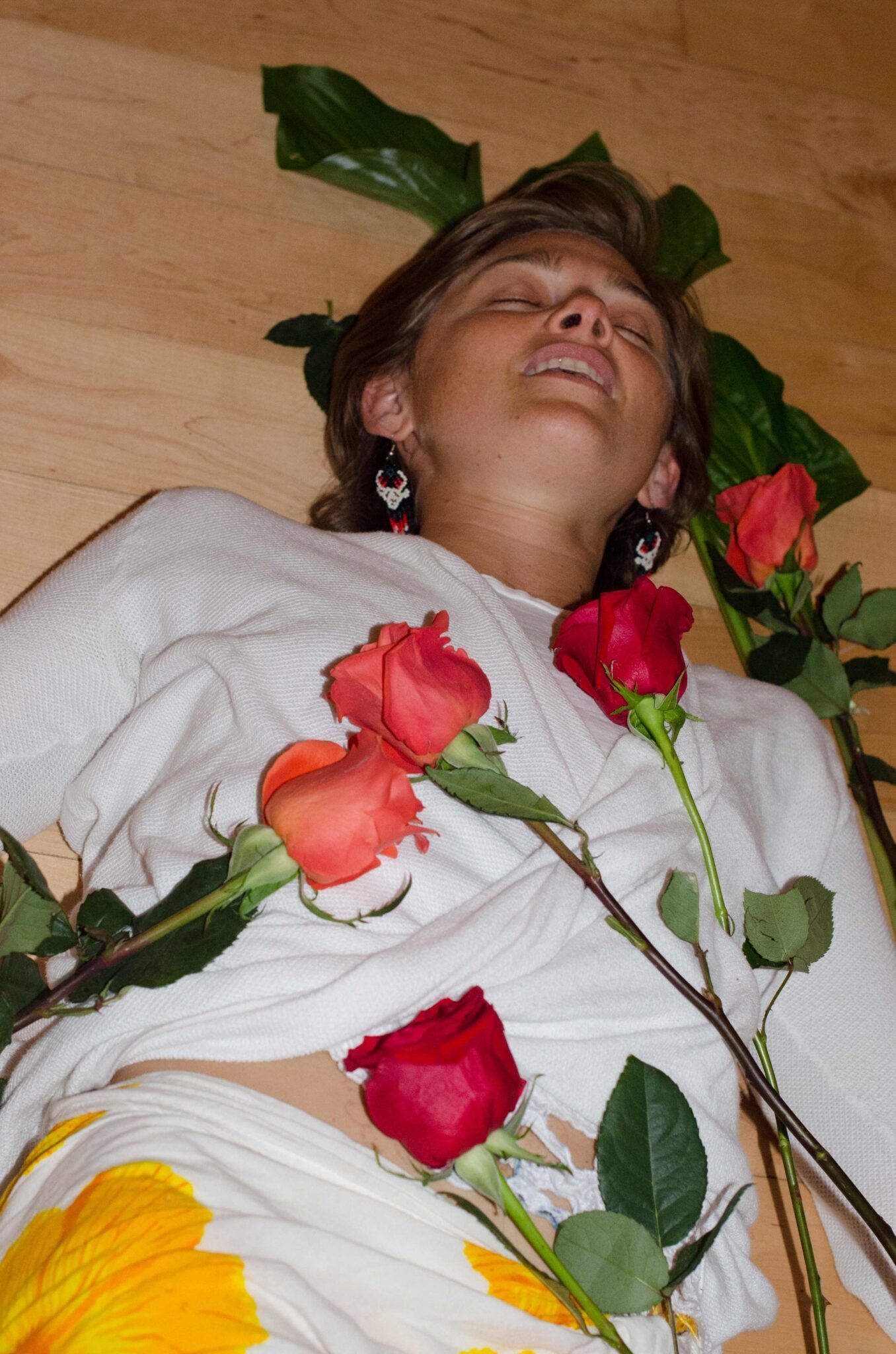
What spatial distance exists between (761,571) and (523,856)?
1.77 ft

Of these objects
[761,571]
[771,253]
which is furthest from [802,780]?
[771,253]

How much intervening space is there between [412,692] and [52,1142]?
0.35 m

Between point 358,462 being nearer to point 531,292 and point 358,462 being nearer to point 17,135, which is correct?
point 531,292

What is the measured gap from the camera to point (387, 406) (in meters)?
1.35

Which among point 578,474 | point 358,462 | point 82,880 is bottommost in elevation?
point 82,880

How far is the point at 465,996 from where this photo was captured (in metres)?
0.65

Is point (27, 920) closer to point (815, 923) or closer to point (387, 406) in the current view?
point (815, 923)

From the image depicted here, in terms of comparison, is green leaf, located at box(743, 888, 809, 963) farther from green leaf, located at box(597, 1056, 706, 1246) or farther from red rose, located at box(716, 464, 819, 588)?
red rose, located at box(716, 464, 819, 588)

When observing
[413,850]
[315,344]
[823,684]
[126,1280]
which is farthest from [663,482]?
[126,1280]

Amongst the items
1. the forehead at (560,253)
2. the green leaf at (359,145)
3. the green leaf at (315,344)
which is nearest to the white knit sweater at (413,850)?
the green leaf at (315,344)

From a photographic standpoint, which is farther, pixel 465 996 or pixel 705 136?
pixel 705 136

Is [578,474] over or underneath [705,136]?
underneath

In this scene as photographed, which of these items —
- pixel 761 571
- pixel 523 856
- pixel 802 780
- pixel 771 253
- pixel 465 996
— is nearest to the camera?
pixel 465 996

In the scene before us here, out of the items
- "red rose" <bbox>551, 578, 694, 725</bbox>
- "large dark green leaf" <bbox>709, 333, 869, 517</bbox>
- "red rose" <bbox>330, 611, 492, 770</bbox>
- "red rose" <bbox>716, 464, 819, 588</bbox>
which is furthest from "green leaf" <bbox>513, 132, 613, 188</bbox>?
"red rose" <bbox>330, 611, 492, 770</bbox>
